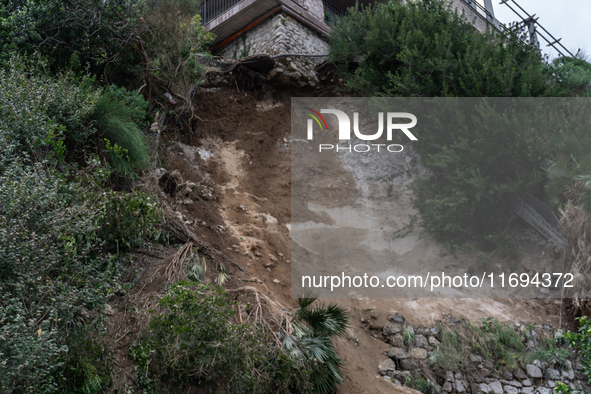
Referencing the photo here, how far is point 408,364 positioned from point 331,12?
44.6 feet

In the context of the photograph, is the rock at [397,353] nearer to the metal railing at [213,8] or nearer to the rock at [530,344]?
the rock at [530,344]

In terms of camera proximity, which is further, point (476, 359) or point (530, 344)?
point (530, 344)

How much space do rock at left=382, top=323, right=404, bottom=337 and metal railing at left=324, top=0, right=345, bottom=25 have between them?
1079cm

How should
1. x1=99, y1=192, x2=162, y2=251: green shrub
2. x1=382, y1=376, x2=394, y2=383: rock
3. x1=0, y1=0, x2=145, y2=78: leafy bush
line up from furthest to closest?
x1=0, y1=0, x2=145, y2=78: leafy bush, x1=382, y1=376, x2=394, y2=383: rock, x1=99, y1=192, x2=162, y2=251: green shrub

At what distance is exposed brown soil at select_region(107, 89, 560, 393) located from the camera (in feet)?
22.0

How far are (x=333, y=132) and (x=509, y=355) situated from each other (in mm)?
7450

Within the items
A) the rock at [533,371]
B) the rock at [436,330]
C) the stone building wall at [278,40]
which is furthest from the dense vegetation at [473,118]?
the rock at [533,371]

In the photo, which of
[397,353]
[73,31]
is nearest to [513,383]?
[397,353]

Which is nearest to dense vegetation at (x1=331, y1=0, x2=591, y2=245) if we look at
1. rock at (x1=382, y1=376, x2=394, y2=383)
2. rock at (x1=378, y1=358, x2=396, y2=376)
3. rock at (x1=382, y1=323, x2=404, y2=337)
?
rock at (x1=382, y1=323, x2=404, y2=337)

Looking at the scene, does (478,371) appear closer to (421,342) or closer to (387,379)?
(421,342)

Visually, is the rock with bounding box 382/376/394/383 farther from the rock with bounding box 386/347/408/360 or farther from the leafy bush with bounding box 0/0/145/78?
the leafy bush with bounding box 0/0/145/78

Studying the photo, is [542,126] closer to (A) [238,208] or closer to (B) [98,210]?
(A) [238,208]

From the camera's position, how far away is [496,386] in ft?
24.4

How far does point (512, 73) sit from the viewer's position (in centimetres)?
996
